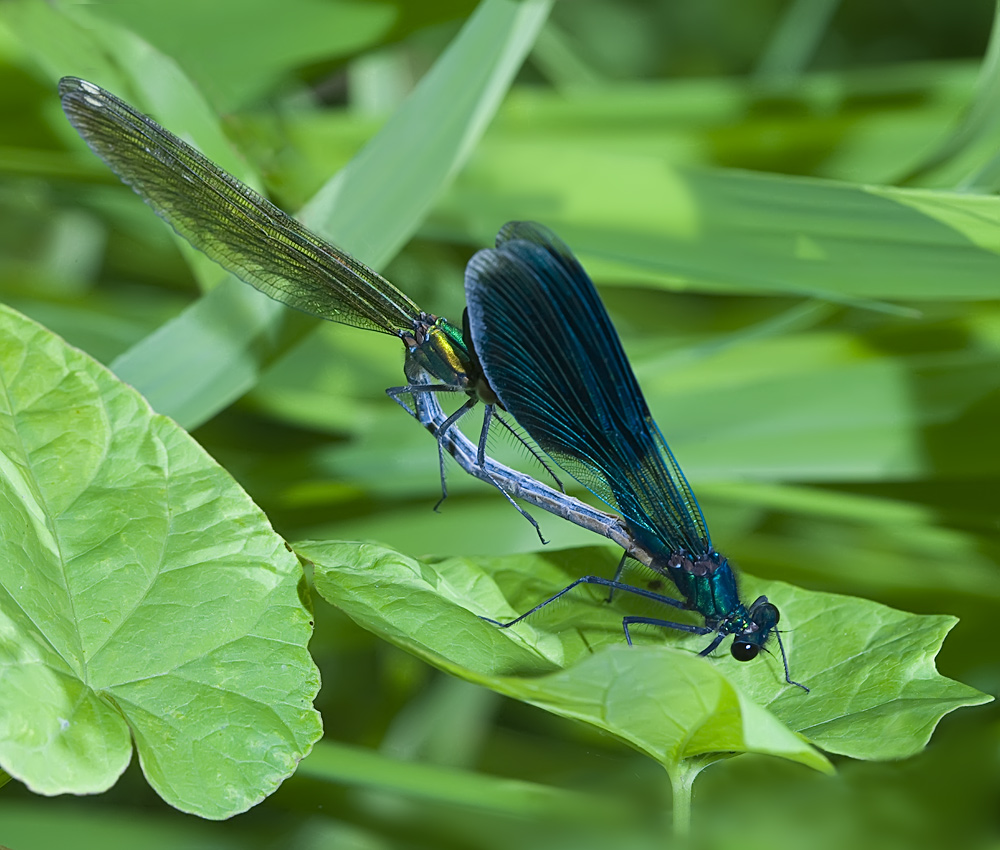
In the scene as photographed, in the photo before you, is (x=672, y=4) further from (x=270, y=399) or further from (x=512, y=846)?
(x=512, y=846)

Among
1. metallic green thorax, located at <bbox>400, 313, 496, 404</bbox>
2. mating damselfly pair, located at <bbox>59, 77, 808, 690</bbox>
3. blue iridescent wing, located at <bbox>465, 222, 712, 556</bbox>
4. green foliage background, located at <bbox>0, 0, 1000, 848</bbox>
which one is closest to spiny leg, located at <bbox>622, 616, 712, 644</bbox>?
mating damselfly pair, located at <bbox>59, 77, 808, 690</bbox>

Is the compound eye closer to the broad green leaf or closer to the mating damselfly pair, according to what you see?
the mating damselfly pair

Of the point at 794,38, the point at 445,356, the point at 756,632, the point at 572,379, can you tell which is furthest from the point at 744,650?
the point at 794,38

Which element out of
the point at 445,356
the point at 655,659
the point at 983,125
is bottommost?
the point at 655,659

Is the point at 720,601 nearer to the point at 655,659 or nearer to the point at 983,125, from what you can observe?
the point at 655,659

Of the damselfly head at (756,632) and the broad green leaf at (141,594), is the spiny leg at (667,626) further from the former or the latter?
the broad green leaf at (141,594)

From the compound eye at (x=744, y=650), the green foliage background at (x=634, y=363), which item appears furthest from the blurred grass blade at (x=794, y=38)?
the compound eye at (x=744, y=650)
